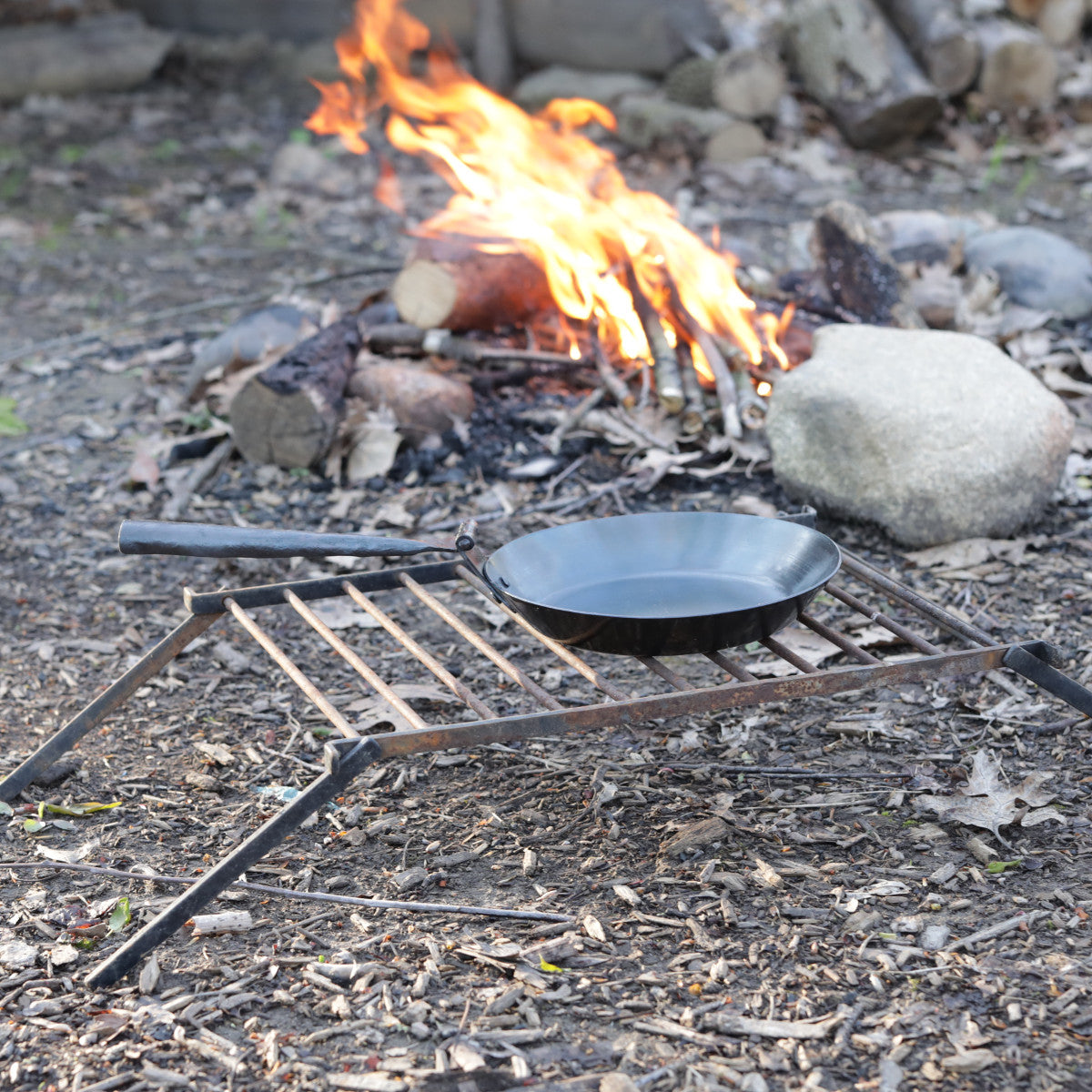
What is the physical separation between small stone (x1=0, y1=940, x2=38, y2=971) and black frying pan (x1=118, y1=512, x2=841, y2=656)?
2.74 feet

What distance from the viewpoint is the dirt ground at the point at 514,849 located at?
214 centimetres

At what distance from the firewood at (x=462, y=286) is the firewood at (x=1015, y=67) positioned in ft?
17.3

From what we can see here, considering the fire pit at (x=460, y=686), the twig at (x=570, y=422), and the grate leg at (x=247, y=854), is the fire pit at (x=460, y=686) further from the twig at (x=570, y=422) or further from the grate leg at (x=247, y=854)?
the twig at (x=570, y=422)

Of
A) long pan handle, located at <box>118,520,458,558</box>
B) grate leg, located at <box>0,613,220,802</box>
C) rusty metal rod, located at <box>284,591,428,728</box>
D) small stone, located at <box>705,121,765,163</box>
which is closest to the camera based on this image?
rusty metal rod, located at <box>284,591,428,728</box>

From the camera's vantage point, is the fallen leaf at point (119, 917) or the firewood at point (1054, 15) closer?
the fallen leaf at point (119, 917)

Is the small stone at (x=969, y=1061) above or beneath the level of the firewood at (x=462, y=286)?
beneath

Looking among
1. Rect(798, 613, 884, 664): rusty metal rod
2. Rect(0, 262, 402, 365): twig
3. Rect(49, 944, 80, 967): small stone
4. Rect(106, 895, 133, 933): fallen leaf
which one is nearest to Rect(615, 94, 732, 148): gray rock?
Rect(0, 262, 402, 365): twig

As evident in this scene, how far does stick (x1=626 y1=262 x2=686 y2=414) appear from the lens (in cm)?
486

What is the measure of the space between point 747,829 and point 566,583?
2.32ft

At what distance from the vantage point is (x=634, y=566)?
288 centimetres

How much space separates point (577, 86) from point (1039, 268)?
16.7 ft

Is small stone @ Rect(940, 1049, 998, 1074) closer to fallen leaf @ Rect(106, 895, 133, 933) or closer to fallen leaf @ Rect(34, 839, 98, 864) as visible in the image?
fallen leaf @ Rect(106, 895, 133, 933)

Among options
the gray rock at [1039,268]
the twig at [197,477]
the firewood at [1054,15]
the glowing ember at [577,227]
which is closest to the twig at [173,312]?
the glowing ember at [577,227]

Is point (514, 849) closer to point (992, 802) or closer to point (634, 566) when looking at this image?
point (634, 566)
